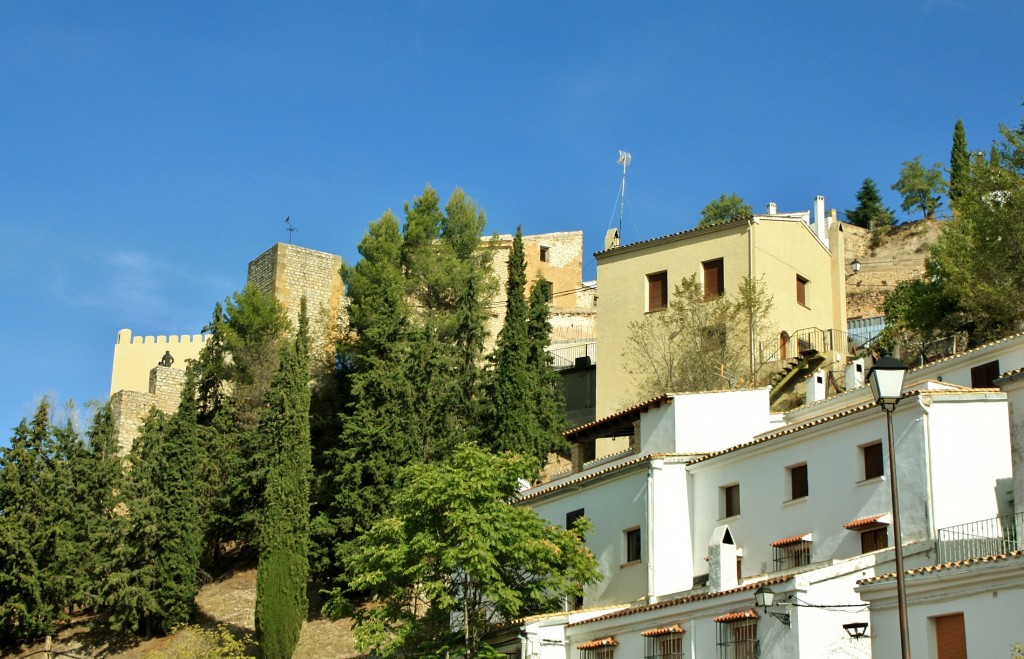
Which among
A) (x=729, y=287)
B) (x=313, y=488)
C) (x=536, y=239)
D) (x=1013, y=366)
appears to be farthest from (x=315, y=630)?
(x=536, y=239)

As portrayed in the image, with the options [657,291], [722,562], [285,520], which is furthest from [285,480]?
[722,562]

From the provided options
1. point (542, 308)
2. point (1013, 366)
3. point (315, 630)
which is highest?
point (542, 308)

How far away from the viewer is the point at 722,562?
81.9 ft

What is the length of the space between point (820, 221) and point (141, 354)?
33.9 meters

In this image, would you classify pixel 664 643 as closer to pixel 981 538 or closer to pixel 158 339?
pixel 981 538

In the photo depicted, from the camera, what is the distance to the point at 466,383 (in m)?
41.7

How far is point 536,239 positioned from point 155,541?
3170cm

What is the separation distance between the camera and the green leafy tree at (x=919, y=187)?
219ft

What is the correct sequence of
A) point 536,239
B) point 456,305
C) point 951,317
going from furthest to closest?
1. point 536,239
2. point 456,305
3. point 951,317

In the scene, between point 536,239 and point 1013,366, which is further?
point 536,239

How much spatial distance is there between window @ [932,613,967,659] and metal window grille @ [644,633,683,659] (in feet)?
17.7

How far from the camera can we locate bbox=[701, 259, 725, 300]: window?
42.0 meters

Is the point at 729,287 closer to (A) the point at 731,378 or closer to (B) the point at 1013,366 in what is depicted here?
(A) the point at 731,378

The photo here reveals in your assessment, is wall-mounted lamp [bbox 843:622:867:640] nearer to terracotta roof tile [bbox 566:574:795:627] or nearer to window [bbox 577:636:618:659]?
terracotta roof tile [bbox 566:574:795:627]
